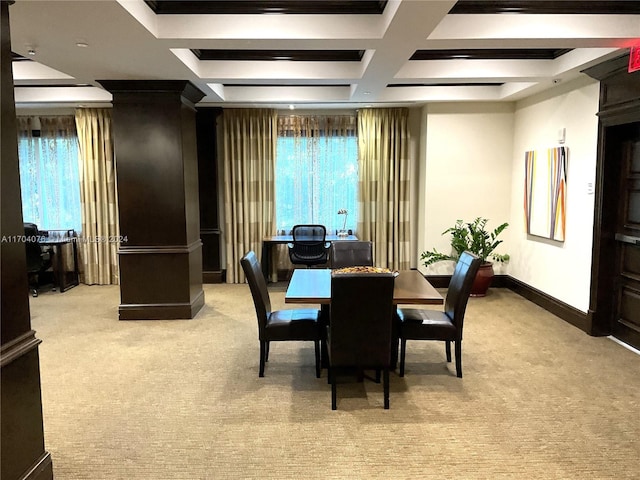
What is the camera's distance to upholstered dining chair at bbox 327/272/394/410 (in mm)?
2826

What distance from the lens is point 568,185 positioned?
493 centimetres

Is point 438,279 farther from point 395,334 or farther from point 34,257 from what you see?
point 34,257

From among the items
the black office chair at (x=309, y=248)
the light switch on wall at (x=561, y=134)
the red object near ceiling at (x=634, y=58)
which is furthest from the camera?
the black office chair at (x=309, y=248)

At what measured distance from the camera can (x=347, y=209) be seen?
23.1 ft

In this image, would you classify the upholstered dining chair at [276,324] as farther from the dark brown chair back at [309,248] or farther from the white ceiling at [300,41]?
the dark brown chair back at [309,248]

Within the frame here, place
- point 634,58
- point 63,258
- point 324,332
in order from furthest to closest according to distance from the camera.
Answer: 1. point 63,258
2. point 634,58
3. point 324,332

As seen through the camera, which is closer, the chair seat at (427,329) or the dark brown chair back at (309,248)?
the chair seat at (427,329)

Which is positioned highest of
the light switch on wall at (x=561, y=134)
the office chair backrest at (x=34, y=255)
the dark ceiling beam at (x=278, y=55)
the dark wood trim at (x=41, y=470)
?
the dark ceiling beam at (x=278, y=55)

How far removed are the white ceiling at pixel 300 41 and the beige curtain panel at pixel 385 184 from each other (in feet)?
5.13

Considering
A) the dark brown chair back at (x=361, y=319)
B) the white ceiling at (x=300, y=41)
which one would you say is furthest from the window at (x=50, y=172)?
the dark brown chair back at (x=361, y=319)

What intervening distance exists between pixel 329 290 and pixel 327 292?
0.25 feet

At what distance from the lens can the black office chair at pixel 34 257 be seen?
609 centimetres

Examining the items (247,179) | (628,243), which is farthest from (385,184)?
(628,243)

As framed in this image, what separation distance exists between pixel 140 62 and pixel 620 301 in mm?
4920
